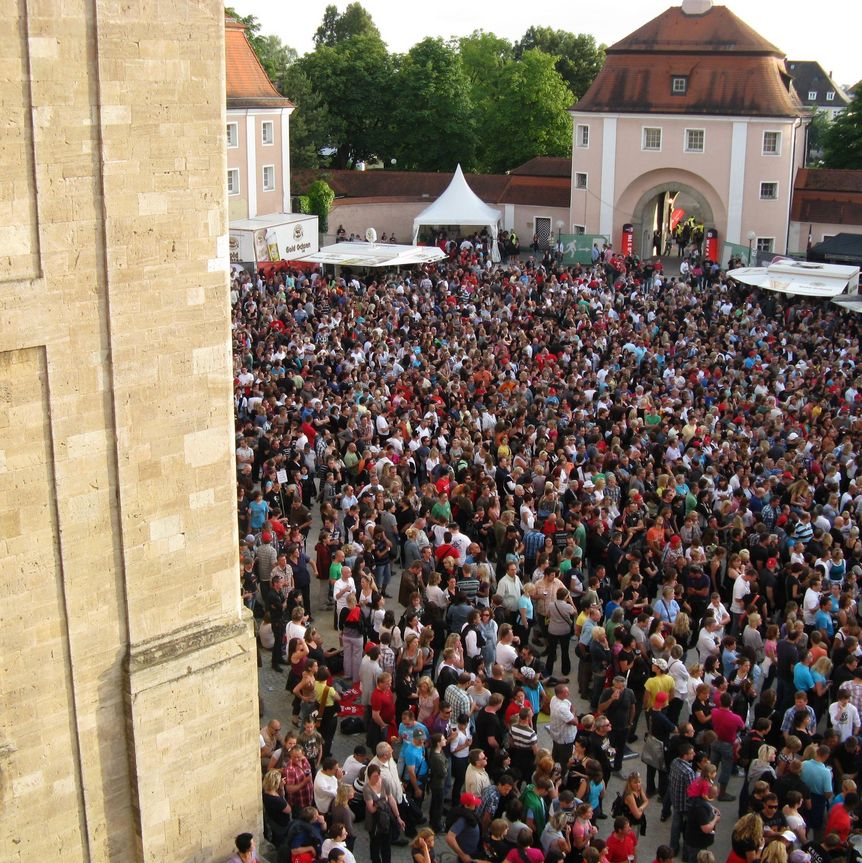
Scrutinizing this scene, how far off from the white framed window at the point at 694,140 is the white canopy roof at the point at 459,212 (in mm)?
7049

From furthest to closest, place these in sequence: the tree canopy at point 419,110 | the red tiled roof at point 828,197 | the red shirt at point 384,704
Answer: the tree canopy at point 419,110 < the red tiled roof at point 828,197 < the red shirt at point 384,704

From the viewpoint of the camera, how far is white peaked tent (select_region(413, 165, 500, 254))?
1640 inches

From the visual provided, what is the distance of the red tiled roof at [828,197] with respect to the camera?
4088 centimetres

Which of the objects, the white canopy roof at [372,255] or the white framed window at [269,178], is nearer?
the white canopy roof at [372,255]

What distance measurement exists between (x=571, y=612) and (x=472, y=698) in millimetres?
2397

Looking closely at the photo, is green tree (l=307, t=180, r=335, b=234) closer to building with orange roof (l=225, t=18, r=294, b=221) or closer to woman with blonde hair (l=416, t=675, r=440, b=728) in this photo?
building with orange roof (l=225, t=18, r=294, b=221)

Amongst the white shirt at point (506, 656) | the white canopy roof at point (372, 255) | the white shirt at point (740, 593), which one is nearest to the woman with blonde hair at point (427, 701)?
the white shirt at point (506, 656)

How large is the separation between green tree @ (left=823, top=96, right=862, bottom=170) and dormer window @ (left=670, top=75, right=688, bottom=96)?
40.2 ft

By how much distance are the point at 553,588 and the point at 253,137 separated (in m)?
33.6

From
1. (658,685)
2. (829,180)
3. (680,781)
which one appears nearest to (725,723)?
(658,685)

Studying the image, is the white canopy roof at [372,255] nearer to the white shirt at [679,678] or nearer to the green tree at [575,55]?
the white shirt at [679,678]

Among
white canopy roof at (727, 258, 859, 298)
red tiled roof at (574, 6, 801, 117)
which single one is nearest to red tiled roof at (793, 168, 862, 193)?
red tiled roof at (574, 6, 801, 117)

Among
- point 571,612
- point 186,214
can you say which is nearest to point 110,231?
point 186,214

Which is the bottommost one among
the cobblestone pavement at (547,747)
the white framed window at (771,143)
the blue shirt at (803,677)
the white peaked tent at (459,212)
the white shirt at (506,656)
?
the cobblestone pavement at (547,747)
